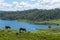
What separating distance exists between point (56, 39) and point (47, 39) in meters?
4.26

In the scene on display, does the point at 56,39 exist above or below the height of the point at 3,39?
below

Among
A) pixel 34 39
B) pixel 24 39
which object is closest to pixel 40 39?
pixel 34 39

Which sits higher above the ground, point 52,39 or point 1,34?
point 1,34

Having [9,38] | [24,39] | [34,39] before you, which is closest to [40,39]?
[34,39]

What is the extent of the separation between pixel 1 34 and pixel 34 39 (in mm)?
9201

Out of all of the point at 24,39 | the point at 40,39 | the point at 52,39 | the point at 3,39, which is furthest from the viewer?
the point at 52,39

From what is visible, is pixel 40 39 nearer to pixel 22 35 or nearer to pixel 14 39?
pixel 22 35

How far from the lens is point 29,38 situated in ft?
171

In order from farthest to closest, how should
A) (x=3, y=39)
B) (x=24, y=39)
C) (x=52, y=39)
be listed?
(x=52, y=39) → (x=24, y=39) → (x=3, y=39)

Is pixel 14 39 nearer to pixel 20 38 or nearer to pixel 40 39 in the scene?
pixel 20 38

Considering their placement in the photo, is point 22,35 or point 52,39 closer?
point 22,35

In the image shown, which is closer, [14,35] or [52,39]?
[14,35]

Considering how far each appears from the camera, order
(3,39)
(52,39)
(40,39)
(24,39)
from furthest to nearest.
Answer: (52,39)
(40,39)
(24,39)
(3,39)

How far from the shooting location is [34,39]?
51625 millimetres
